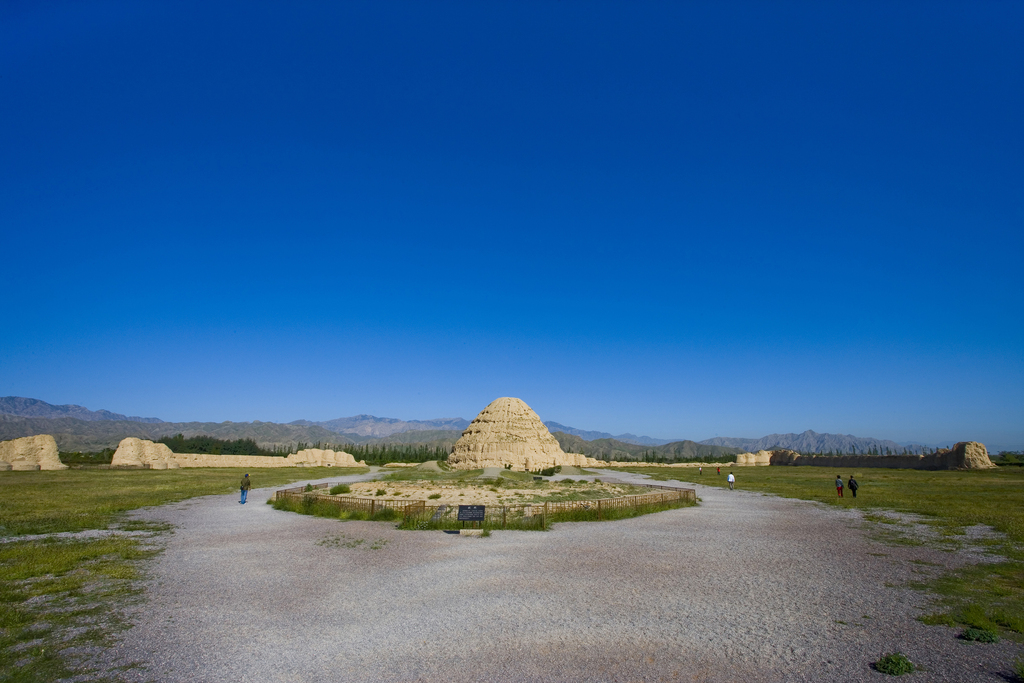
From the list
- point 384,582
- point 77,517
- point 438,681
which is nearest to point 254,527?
point 77,517

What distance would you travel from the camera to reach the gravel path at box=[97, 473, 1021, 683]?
8.67 m

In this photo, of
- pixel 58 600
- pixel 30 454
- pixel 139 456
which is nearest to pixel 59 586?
pixel 58 600

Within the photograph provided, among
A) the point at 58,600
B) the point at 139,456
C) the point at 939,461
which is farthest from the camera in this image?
the point at 939,461

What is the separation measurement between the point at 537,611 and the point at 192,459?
85.3m

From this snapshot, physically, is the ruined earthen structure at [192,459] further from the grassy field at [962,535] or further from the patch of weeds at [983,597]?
the patch of weeds at [983,597]

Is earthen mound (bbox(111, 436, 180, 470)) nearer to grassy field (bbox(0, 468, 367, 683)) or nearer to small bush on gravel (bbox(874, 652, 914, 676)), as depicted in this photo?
grassy field (bbox(0, 468, 367, 683))

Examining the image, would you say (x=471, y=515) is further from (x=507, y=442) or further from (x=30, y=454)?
(x=30, y=454)

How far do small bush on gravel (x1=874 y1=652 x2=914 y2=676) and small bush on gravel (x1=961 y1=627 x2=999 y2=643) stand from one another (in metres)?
2.13

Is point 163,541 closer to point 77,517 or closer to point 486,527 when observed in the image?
point 77,517

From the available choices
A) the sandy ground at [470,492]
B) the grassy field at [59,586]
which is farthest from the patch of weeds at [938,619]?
the sandy ground at [470,492]

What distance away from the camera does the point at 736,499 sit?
3622cm

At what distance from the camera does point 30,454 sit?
190ft

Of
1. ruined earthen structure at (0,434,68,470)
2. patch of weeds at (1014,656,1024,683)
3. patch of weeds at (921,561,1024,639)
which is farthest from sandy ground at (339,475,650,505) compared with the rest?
ruined earthen structure at (0,434,68,470)

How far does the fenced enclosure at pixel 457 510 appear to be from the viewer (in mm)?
22578
